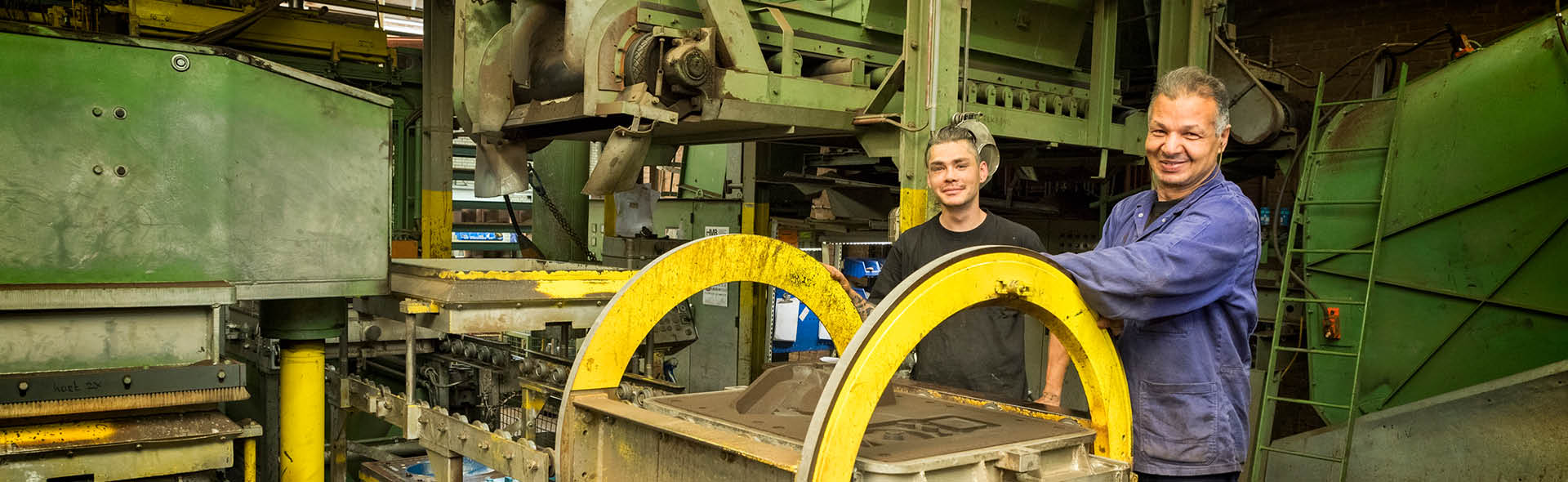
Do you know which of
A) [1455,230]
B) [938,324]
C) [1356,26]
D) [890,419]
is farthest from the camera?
[1356,26]

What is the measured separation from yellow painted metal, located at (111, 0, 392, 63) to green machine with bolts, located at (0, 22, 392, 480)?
479cm

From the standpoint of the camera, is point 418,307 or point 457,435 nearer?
point 457,435

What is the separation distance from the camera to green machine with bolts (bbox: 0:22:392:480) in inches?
101

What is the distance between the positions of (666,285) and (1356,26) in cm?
629

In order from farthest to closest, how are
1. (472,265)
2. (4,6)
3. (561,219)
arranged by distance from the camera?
(561,219) < (4,6) < (472,265)

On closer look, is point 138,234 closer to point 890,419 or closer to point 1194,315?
point 890,419

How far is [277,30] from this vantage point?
753 cm

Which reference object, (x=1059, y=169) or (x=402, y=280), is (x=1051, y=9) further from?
(x=402, y=280)

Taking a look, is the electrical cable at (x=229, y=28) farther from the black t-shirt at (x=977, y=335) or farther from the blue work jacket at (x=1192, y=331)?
the blue work jacket at (x=1192, y=331)

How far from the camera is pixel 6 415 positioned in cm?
248

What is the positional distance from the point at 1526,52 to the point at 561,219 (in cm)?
560

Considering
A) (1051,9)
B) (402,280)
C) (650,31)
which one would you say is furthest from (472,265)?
(1051,9)

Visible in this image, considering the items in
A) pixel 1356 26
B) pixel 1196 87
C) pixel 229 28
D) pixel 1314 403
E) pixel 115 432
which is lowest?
pixel 1314 403

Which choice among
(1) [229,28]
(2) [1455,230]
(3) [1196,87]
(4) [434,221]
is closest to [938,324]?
(3) [1196,87]
